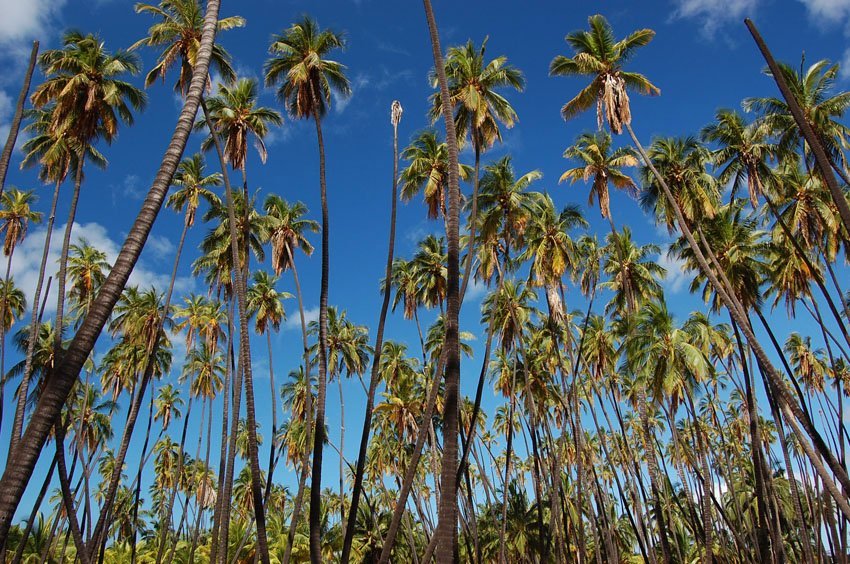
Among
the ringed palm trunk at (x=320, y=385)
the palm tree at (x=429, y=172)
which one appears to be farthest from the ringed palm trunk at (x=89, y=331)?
the palm tree at (x=429, y=172)

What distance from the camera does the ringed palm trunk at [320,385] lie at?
13883 millimetres

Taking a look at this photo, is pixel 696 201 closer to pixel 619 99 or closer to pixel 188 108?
pixel 619 99

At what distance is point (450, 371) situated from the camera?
425 inches

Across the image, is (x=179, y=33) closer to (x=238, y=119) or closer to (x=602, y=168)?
(x=238, y=119)

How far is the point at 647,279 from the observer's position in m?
29.8

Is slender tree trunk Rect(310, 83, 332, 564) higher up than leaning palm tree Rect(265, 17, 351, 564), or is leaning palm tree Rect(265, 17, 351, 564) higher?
leaning palm tree Rect(265, 17, 351, 564)

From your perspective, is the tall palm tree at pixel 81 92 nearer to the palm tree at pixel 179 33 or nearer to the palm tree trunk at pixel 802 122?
the palm tree at pixel 179 33

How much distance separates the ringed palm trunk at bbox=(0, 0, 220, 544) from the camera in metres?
5.82

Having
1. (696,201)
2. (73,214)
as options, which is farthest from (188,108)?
(696,201)

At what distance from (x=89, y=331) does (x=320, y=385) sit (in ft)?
33.0

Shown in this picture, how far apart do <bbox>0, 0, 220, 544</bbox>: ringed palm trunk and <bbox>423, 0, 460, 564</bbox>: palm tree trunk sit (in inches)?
215

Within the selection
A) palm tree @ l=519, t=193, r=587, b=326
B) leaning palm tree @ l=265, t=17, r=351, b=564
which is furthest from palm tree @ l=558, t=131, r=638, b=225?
leaning palm tree @ l=265, t=17, r=351, b=564

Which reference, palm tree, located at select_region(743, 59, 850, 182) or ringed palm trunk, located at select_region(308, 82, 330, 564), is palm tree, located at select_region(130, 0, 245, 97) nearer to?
ringed palm trunk, located at select_region(308, 82, 330, 564)

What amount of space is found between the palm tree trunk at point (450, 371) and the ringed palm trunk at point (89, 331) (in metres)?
5.46
